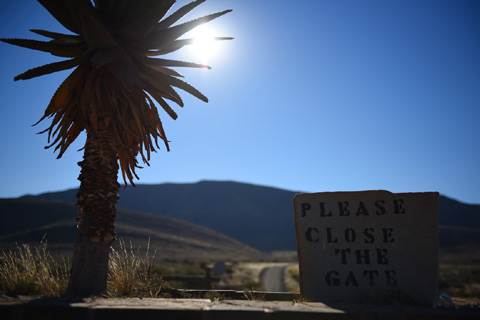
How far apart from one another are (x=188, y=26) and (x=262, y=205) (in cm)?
11931

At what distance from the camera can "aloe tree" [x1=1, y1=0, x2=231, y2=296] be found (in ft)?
15.5

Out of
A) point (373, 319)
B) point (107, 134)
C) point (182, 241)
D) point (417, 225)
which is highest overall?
point (107, 134)

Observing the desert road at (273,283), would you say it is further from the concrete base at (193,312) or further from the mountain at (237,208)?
the mountain at (237,208)

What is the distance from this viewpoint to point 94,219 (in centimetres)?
479

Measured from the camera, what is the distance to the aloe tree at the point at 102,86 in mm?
4723

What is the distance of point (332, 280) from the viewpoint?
4.68 m

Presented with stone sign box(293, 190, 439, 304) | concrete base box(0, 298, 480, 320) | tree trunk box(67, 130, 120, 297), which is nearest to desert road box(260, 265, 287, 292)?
stone sign box(293, 190, 439, 304)

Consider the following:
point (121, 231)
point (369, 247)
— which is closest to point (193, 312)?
point (369, 247)

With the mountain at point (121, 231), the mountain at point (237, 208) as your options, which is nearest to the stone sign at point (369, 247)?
the mountain at point (121, 231)

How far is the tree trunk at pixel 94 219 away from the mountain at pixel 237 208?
312ft

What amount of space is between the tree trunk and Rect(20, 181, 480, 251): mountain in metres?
95.1

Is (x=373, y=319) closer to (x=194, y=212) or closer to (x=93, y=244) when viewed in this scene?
(x=93, y=244)

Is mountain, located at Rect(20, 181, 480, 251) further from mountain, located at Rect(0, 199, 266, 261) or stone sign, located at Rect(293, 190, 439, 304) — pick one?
stone sign, located at Rect(293, 190, 439, 304)

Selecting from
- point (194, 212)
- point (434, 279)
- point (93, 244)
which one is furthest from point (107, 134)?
point (194, 212)
